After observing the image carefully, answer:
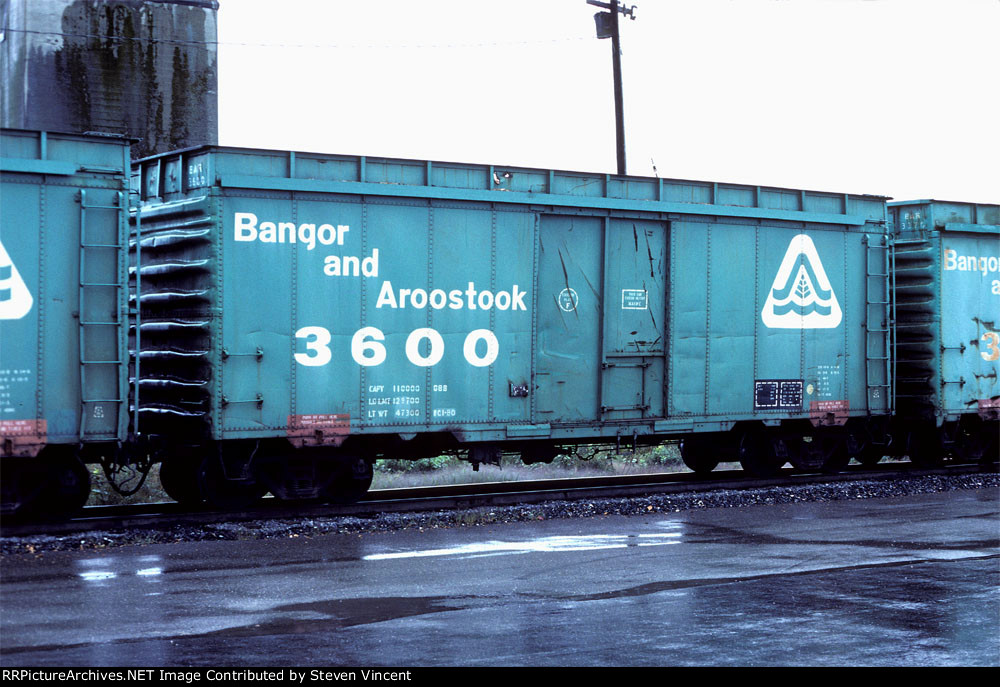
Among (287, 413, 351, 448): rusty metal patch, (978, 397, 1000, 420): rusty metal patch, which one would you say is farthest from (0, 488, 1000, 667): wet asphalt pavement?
(978, 397, 1000, 420): rusty metal patch

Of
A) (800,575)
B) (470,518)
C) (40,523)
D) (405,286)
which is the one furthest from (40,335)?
(800,575)

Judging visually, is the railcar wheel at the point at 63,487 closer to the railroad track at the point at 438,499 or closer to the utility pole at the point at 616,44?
the railroad track at the point at 438,499

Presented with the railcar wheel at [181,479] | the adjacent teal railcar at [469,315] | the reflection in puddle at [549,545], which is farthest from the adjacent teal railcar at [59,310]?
the reflection in puddle at [549,545]

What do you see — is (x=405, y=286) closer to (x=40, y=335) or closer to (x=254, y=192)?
(x=254, y=192)

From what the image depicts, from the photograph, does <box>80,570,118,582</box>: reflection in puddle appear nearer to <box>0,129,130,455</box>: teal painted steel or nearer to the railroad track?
the railroad track

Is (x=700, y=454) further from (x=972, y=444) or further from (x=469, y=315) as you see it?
(x=469, y=315)

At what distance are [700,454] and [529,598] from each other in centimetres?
913

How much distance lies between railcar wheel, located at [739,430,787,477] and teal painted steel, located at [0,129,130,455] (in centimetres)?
874

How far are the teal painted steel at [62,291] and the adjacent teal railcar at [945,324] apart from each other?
1098cm

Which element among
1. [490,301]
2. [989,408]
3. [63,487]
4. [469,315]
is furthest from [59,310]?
[989,408]

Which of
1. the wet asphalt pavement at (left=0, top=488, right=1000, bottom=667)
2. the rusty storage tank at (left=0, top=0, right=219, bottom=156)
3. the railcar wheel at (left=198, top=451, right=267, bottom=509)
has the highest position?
the rusty storage tank at (left=0, top=0, right=219, bottom=156)

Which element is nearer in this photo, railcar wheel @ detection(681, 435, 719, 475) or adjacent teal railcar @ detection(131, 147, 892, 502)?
adjacent teal railcar @ detection(131, 147, 892, 502)

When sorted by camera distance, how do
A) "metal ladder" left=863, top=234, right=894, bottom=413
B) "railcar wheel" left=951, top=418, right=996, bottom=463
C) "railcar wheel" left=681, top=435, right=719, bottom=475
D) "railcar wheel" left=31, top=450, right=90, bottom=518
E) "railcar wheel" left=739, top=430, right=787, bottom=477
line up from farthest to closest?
"railcar wheel" left=951, top=418, right=996, bottom=463
"metal ladder" left=863, top=234, right=894, bottom=413
"railcar wheel" left=681, top=435, right=719, bottom=475
"railcar wheel" left=739, top=430, right=787, bottom=477
"railcar wheel" left=31, top=450, right=90, bottom=518

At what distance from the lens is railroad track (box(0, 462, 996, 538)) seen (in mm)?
12086
